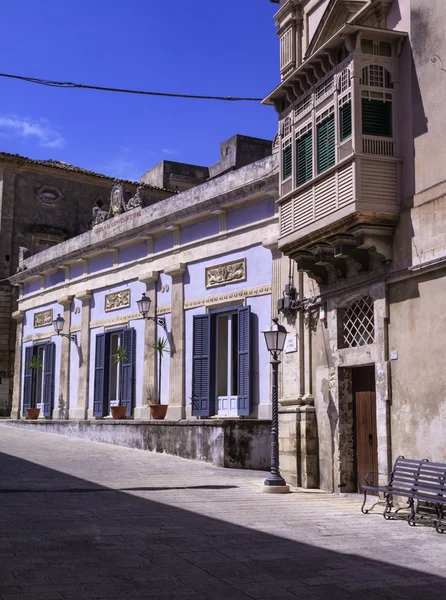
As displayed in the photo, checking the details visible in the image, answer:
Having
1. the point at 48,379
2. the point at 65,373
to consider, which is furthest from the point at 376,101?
the point at 48,379

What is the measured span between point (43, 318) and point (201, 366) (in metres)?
9.43

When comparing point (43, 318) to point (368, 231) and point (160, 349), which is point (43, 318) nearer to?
point (160, 349)

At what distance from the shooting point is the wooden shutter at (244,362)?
15914 mm

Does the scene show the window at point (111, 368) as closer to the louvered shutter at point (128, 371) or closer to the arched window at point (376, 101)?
the louvered shutter at point (128, 371)

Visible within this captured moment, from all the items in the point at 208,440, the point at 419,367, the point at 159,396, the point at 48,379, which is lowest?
the point at 208,440

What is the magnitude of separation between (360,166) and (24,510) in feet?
21.1

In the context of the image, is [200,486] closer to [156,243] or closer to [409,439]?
[409,439]

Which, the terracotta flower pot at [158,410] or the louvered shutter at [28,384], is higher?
the louvered shutter at [28,384]

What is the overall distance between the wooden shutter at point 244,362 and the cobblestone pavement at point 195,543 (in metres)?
2.71

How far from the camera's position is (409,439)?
34.9ft

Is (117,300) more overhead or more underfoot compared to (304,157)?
more underfoot

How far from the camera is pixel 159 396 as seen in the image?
18891mm

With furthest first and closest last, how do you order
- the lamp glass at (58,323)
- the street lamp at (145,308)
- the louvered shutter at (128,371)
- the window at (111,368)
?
the lamp glass at (58,323) < the window at (111,368) < the louvered shutter at (128,371) < the street lamp at (145,308)

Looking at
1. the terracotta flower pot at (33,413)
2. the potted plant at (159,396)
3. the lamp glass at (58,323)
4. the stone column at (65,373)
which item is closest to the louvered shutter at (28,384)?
the terracotta flower pot at (33,413)
